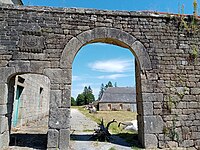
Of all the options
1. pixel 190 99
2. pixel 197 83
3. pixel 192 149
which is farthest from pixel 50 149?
pixel 197 83

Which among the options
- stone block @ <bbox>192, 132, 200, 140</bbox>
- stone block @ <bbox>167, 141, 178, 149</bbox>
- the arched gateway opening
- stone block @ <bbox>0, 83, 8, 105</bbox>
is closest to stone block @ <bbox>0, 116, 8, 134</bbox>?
stone block @ <bbox>0, 83, 8, 105</bbox>

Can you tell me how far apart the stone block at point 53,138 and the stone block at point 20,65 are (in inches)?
67.1

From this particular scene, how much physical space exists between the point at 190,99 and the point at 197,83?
1.72 feet

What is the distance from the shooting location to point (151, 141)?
14.6 feet

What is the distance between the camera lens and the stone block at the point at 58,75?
4517 mm

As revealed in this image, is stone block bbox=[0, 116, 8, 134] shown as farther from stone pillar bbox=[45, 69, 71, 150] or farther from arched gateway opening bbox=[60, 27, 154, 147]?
arched gateway opening bbox=[60, 27, 154, 147]

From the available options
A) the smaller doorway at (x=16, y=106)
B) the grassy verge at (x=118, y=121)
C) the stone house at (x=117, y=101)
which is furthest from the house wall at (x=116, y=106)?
the smaller doorway at (x=16, y=106)

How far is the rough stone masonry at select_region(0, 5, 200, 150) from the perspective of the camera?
4.46m

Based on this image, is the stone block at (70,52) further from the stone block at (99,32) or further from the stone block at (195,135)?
the stone block at (195,135)

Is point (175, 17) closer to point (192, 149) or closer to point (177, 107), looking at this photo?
point (177, 107)

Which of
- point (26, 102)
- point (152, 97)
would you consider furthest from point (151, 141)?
point (26, 102)

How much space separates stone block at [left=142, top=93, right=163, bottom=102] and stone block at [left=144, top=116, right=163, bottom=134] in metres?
0.45

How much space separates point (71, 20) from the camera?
4.90 meters

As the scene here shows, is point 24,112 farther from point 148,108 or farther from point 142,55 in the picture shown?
point 142,55
